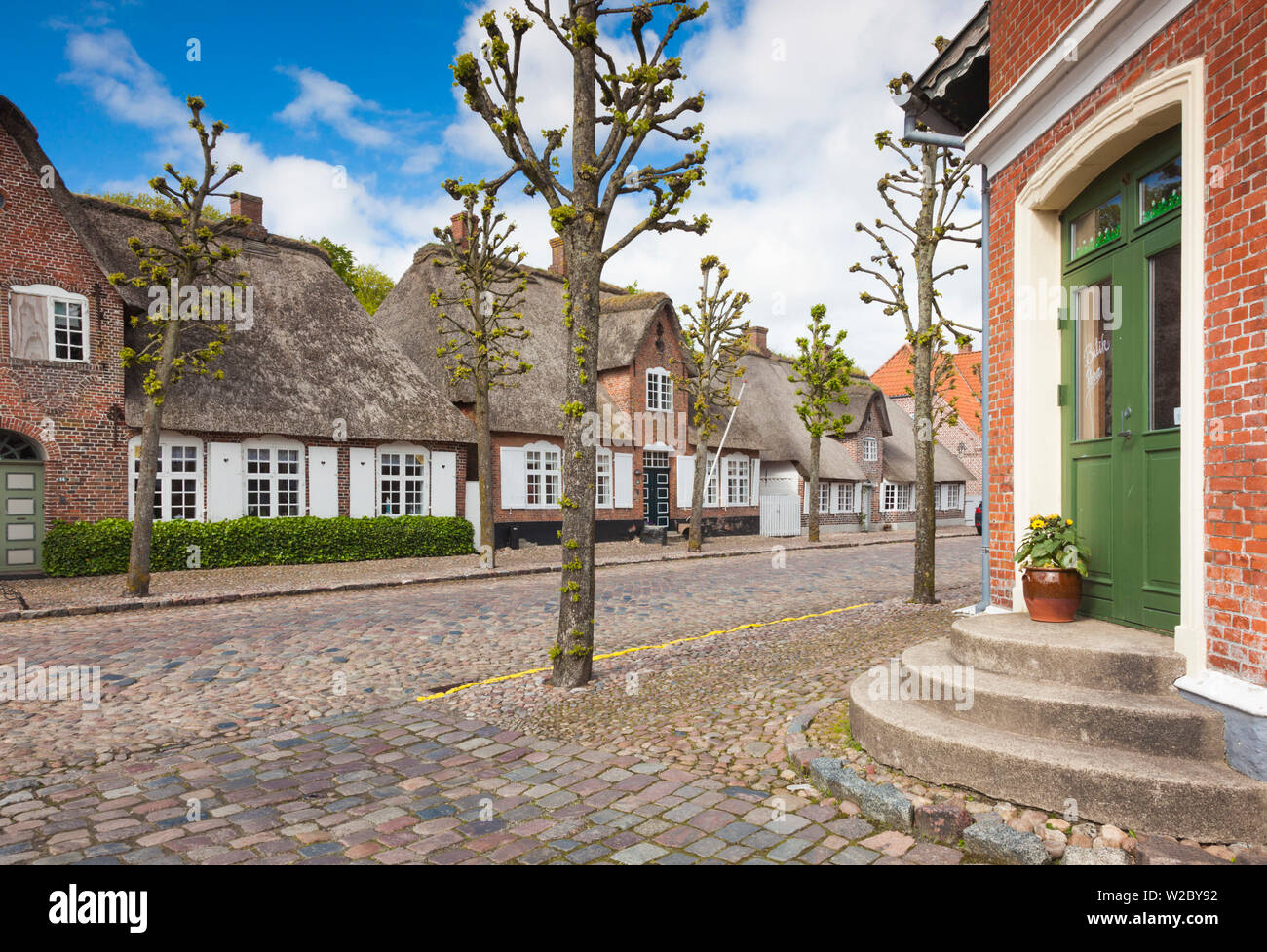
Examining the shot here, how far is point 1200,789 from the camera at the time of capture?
347cm

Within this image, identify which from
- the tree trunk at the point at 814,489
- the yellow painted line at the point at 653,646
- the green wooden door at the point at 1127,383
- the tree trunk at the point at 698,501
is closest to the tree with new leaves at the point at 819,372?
the tree trunk at the point at 814,489

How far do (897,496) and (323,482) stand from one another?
95.6 ft

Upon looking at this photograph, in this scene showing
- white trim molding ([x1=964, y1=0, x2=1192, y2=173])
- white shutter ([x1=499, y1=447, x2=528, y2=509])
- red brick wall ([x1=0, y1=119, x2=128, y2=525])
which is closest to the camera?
white trim molding ([x1=964, y1=0, x2=1192, y2=173])

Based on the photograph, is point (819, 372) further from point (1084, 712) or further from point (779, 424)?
point (1084, 712)

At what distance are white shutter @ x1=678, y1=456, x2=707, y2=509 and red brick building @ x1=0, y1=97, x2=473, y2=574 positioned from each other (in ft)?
29.4

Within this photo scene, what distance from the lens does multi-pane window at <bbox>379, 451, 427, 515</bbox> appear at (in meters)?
20.5

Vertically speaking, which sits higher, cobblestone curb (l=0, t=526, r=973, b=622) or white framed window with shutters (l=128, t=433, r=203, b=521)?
white framed window with shutters (l=128, t=433, r=203, b=521)

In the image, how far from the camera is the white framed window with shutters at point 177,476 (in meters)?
16.9

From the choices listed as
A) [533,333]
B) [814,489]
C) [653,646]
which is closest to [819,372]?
[814,489]

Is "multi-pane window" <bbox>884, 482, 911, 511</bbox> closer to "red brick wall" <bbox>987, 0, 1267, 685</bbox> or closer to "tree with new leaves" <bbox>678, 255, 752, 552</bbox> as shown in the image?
"tree with new leaves" <bbox>678, 255, 752, 552</bbox>

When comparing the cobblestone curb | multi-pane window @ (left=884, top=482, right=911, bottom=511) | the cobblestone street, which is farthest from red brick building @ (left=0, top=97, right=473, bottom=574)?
multi-pane window @ (left=884, top=482, right=911, bottom=511)

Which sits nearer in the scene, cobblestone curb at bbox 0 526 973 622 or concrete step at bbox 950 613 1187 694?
concrete step at bbox 950 613 1187 694

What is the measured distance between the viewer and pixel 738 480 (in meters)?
30.8

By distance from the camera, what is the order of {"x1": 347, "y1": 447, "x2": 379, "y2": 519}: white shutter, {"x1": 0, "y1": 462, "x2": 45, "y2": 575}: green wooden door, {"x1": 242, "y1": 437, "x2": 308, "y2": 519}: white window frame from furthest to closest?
1. {"x1": 347, "y1": 447, "x2": 379, "y2": 519}: white shutter
2. {"x1": 242, "y1": 437, "x2": 308, "y2": 519}: white window frame
3. {"x1": 0, "y1": 462, "x2": 45, "y2": 575}: green wooden door
